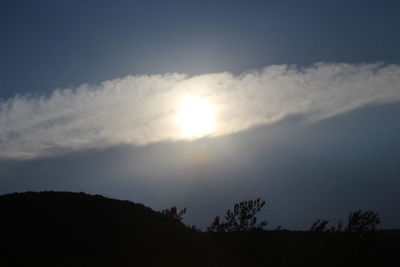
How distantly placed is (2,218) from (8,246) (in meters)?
4.30

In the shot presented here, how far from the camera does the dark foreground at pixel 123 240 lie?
22.7m

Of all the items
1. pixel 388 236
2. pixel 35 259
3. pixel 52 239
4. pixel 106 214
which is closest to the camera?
pixel 35 259

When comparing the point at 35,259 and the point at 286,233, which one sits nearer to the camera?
the point at 35,259

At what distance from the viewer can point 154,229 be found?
27562mm

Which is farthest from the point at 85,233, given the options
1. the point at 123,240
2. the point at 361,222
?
the point at 361,222

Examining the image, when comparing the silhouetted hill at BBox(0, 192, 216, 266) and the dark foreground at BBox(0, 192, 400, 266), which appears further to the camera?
the dark foreground at BBox(0, 192, 400, 266)

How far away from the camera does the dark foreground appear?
74.6ft

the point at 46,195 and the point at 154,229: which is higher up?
the point at 46,195

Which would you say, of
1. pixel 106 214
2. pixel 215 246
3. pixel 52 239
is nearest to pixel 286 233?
pixel 215 246

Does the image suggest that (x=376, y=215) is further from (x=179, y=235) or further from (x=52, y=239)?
(x=52, y=239)

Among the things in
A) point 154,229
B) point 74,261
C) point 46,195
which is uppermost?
point 46,195

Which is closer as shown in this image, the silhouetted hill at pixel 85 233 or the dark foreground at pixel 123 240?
the silhouetted hill at pixel 85 233

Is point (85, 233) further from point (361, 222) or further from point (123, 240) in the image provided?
point (361, 222)

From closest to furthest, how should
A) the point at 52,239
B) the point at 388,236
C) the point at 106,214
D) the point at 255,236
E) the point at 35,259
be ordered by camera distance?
the point at 35,259, the point at 52,239, the point at 255,236, the point at 106,214, the point at 388,236
